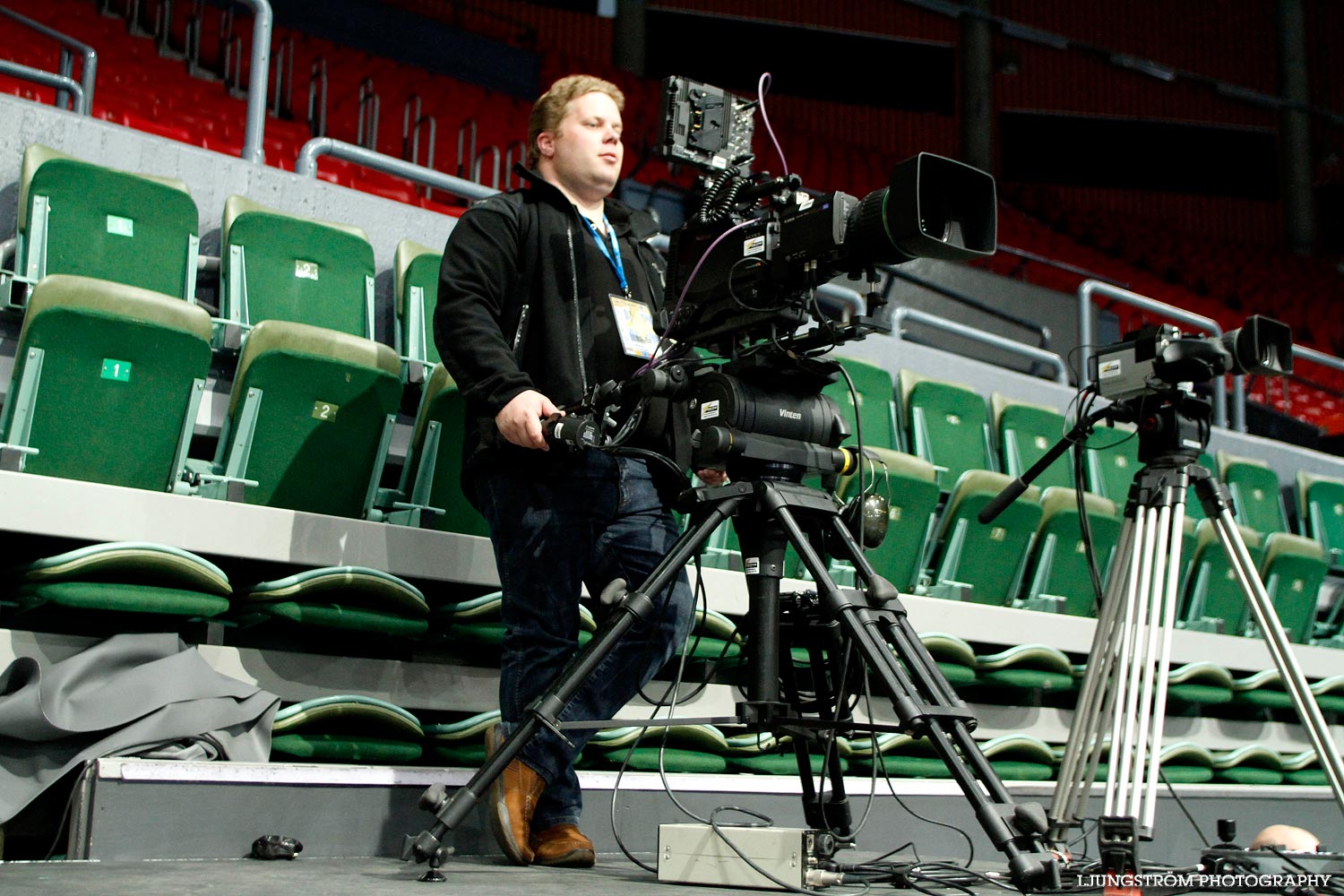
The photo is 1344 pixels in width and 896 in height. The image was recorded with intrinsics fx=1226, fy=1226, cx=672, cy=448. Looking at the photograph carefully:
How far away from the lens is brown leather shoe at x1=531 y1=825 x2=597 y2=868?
1.39m

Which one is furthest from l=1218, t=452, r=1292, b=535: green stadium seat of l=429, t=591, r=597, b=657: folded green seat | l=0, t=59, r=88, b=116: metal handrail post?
l=0, t=59, r=88, b=116: metal handrail post

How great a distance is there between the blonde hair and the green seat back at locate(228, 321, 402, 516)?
48cm

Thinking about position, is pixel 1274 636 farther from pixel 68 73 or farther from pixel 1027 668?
pixel 68 73

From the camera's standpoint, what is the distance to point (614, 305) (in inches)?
62.3

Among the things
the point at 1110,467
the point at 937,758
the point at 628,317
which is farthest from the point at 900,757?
the point at 1110,467

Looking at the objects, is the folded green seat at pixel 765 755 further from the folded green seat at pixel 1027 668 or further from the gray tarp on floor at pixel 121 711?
the gray tarp on floor at pixel 121 711

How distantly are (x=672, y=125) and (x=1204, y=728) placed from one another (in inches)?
83.3

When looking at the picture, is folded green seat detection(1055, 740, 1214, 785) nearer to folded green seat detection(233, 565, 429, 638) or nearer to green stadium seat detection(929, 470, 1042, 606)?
green stadium seat detection(929, 470, 1042, 606)

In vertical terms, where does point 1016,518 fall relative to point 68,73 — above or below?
below

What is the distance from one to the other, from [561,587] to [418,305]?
1116mm

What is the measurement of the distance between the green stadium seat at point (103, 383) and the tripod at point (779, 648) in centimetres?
81

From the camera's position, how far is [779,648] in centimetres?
132

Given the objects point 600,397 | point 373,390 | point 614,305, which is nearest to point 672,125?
point 614,305

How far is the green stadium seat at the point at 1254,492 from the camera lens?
12.3ft
